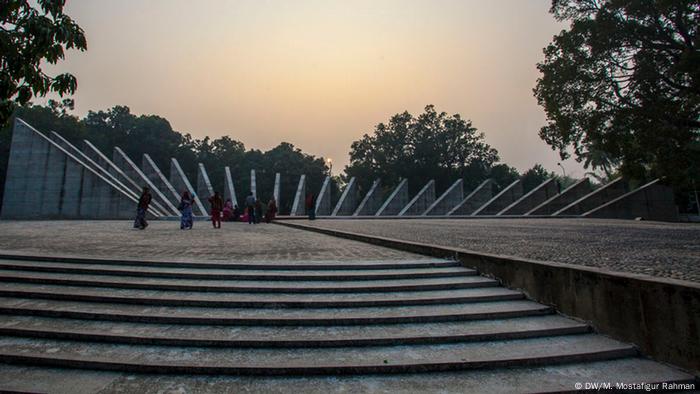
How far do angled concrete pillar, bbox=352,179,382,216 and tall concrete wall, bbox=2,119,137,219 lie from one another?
1988 centimetres

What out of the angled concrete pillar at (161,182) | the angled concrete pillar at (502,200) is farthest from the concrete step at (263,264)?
the angled concrete pillar at (502,200)

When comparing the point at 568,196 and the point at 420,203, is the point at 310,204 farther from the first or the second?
the point at 568,196

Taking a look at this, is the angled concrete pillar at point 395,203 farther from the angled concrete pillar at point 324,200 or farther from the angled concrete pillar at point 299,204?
the angled concrete pillar at point 299,204

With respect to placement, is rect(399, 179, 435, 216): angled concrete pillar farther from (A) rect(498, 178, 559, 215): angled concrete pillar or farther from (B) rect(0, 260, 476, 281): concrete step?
(B) rect(0, 260, 476, 281): concrete step

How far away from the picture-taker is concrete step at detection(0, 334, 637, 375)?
284 centimetres

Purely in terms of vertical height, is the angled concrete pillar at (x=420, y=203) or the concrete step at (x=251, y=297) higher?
the angled concrete pillar at (x=420, y=203)

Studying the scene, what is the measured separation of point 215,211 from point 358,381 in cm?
1229

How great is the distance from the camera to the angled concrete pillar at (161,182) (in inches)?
1066

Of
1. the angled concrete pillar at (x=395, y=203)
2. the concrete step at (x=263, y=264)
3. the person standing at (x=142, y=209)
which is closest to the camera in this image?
the concrete step at (x=263, y=264)

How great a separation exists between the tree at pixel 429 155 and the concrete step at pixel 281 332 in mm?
40203

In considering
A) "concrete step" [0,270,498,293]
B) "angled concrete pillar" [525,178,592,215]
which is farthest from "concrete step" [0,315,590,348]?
"angled concrete pillar" [525,178,592,215]

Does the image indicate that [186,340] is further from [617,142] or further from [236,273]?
[617,142]

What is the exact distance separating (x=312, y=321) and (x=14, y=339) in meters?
2.96

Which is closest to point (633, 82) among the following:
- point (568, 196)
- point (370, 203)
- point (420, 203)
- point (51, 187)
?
point (568, 196)
